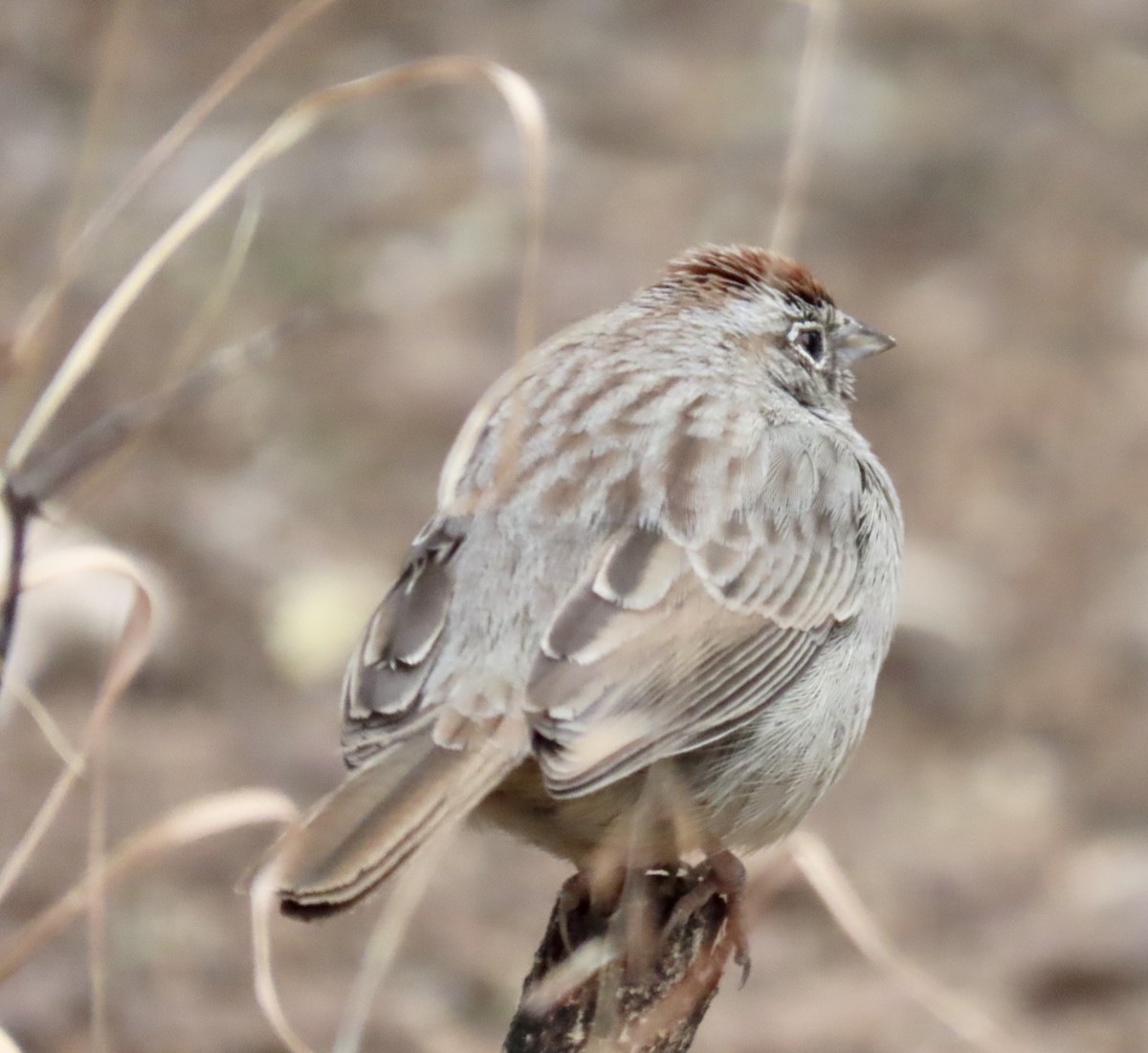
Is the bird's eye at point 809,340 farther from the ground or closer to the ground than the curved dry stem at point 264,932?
farther from the ground

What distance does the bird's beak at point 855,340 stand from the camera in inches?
178

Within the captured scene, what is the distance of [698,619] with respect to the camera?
3.56 meters

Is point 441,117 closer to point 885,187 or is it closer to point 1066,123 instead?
point 885,187

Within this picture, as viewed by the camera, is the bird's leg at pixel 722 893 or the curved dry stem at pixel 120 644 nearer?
the curved dry stem at pixel 120 644

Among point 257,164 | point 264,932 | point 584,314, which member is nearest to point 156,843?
point 264,932

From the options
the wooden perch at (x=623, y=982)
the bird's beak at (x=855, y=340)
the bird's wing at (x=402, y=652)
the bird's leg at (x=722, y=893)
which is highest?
the bird's beak at (x=855, y=340)

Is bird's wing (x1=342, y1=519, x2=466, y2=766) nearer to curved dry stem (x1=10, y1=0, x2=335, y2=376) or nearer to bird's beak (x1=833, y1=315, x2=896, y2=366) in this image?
curved dry stem (x1=10, y1=0, x2=335, y2=376)

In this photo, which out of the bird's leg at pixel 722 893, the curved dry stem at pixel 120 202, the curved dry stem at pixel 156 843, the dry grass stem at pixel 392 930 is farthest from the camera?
the bird's leg at pixel 722 893

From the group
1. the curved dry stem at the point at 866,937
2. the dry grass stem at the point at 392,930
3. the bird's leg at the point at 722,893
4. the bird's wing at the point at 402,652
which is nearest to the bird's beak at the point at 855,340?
the bird's wing at the point at 402,652

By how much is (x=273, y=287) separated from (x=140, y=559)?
1679 mm

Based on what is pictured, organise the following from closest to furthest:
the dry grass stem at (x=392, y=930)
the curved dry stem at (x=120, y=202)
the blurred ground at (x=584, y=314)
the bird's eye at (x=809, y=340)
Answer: the dry grass stem at (x=392, y=930), the curved dry stem at (x=120, y=202), the bird's eye at (x=809, y=340), the blurred ground at (x=584, y=314)

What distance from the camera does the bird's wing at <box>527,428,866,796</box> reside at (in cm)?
320

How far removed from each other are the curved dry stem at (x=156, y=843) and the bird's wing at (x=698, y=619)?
1.68 feet

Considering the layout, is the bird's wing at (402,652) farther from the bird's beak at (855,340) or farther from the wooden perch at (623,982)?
the bird's beak at (855,340)
